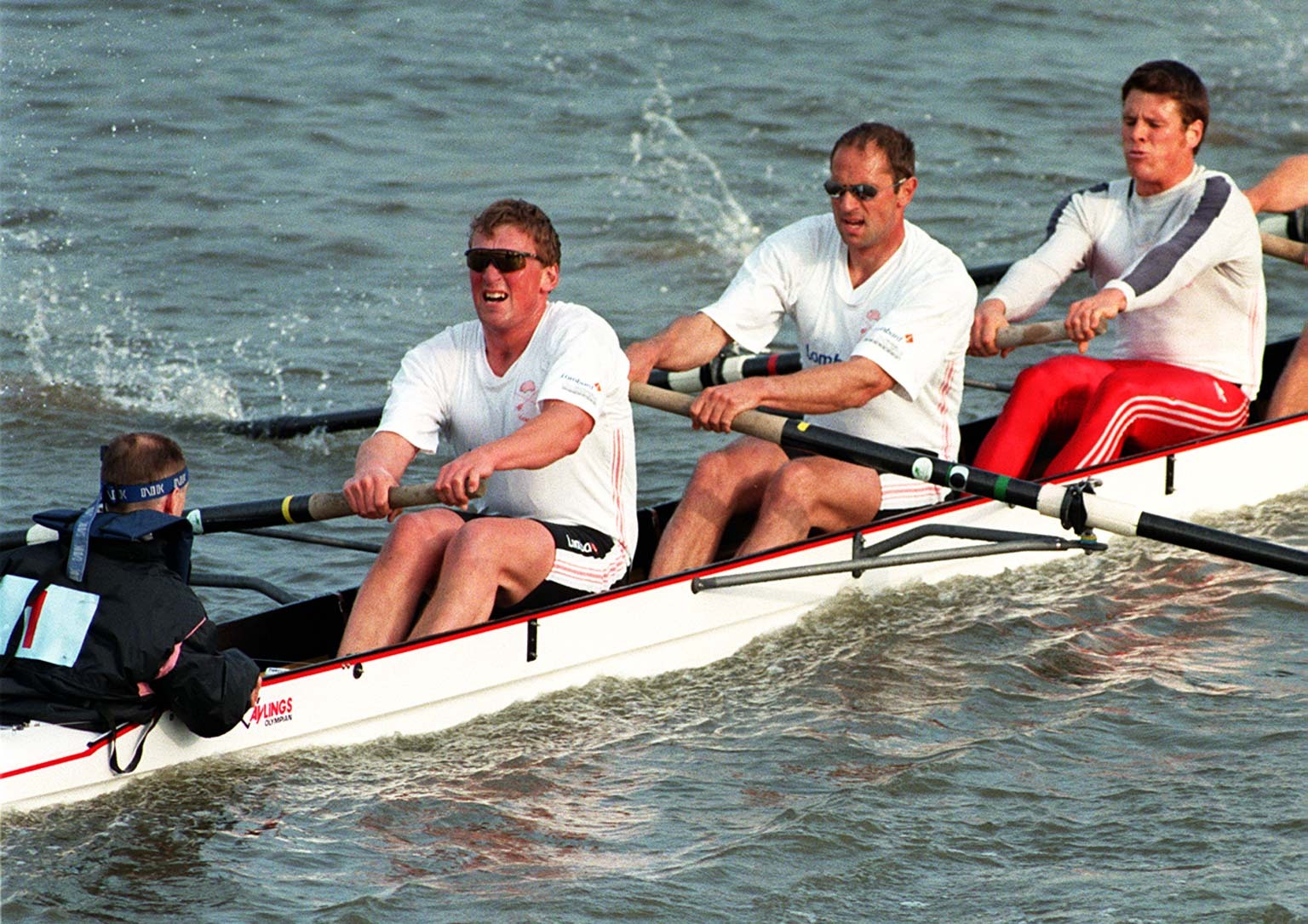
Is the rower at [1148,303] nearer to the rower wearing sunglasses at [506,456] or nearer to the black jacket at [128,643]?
the rower wearing sunglasses at [506,456]

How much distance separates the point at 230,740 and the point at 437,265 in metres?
6.74

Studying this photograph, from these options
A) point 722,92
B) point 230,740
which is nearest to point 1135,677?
point 230,740

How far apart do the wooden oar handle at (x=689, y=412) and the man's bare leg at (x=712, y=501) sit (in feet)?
0.59

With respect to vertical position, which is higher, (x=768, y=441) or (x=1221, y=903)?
(x=768, y=441)

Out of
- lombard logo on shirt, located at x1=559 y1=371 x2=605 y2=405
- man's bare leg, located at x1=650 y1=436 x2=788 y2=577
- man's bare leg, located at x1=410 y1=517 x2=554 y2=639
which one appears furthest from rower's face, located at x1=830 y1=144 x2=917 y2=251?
man's bare leg, located at x1=410 y1=517 x2=554 y2=639

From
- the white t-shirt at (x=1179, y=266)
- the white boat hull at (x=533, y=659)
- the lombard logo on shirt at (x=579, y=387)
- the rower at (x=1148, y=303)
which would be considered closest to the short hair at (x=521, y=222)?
the lombard logo on shirt at (x=579, y=387)

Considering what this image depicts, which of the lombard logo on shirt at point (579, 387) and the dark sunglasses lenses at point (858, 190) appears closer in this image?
the lombard logo on shirt at point (579, 387)

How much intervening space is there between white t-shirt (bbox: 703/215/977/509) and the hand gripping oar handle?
5.24 ft

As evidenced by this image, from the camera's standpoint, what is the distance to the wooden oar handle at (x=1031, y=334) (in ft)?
22.8

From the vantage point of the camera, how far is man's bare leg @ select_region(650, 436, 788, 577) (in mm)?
6359

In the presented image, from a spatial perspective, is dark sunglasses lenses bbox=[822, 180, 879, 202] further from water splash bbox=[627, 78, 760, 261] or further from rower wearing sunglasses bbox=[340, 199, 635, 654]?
water splash bbox=[627, 78, 760, 261]

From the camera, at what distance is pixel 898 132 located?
20.8 feet

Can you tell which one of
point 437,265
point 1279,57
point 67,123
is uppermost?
point 1279,57

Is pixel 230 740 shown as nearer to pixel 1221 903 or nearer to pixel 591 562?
pixel 591 562
